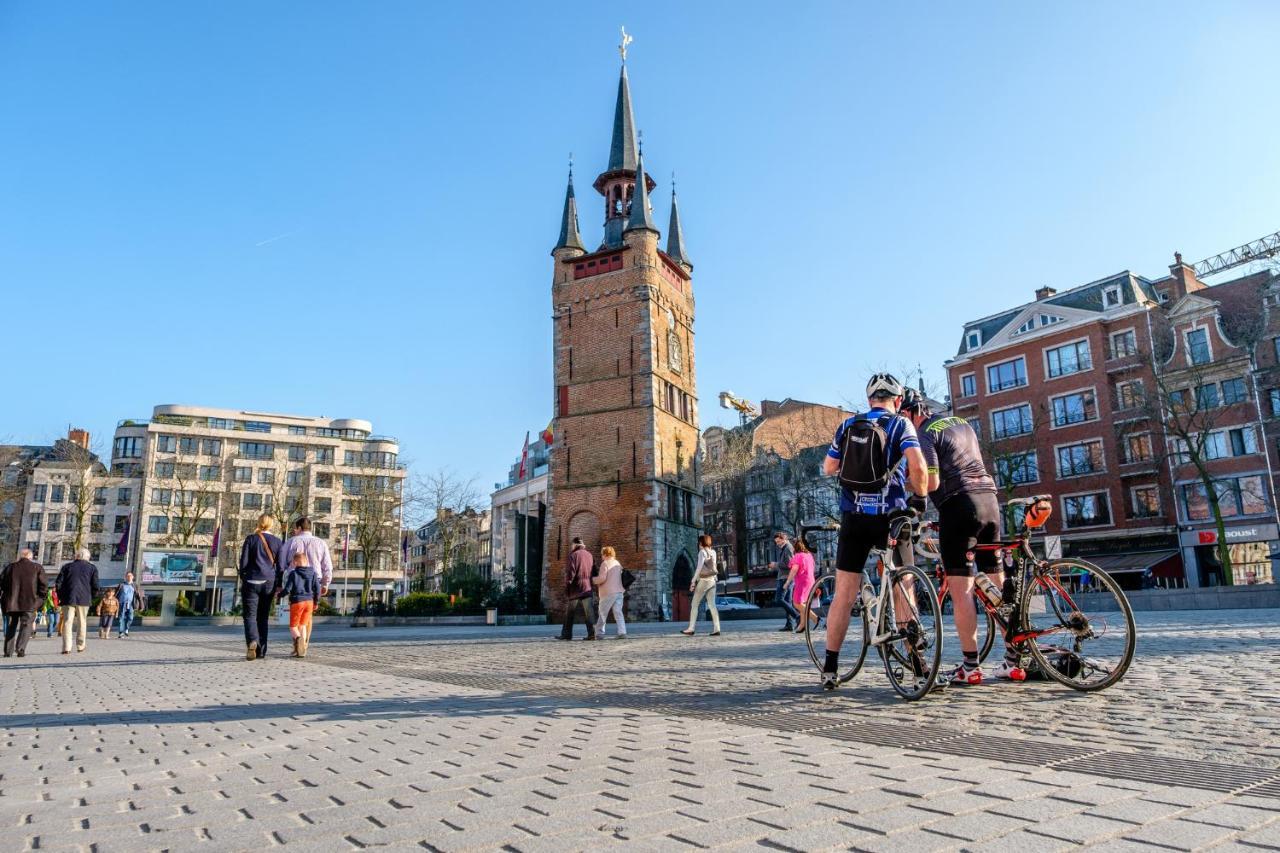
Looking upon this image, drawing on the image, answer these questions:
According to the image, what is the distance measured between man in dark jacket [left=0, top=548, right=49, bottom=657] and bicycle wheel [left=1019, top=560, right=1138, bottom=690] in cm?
1419

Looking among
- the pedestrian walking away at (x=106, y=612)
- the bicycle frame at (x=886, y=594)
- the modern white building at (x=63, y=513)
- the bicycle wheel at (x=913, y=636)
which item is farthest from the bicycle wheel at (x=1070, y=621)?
the modern white building at (x=63, y=513)

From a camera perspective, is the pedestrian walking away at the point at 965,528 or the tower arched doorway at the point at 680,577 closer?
the pedestrian walking away at the point at 965,528

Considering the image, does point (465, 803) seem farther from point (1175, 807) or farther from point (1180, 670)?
point (1180, 670)

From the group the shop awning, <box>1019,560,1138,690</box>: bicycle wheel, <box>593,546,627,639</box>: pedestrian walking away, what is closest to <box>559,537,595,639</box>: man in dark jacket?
<box>593,546,627,639</box>: pedestrian walking away

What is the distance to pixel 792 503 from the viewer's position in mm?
51719

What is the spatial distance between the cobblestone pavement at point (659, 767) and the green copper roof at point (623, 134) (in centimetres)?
4451

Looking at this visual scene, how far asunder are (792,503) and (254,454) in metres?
59.6

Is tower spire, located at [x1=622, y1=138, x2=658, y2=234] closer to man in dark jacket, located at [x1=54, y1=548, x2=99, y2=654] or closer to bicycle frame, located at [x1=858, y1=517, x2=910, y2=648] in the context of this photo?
man in dark jacket, located at [x1=54, y1=548, x2=99, y2=654]

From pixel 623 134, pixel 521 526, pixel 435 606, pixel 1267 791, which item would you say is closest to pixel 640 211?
pixel 623 134

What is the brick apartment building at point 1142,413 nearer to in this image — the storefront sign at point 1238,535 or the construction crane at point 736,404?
the storefront sign at point 1238,535

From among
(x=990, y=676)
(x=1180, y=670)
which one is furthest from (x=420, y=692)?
(x=1180, y=670)

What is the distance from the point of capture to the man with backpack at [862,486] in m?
5.62

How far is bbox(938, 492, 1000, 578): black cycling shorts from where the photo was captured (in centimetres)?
571

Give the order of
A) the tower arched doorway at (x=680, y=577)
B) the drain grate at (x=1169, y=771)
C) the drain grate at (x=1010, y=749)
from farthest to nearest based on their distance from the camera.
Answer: the tower arched doorway at (x=680, y=577) → the drain grate at (x=1010, y=749) → the drain grate at (x=1169, y=771)
